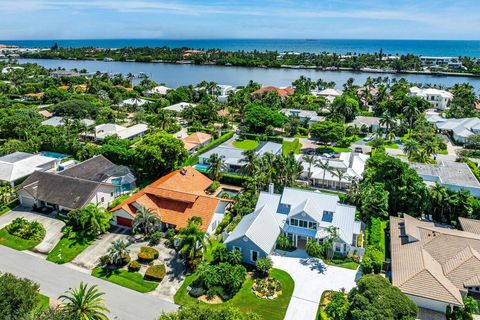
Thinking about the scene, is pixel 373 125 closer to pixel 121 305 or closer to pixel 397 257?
pixel 397 257

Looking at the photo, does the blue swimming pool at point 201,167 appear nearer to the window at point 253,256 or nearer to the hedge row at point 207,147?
the hedge row at point 207,147

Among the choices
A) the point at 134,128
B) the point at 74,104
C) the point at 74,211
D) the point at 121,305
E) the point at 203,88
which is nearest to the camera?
the point at 121,305

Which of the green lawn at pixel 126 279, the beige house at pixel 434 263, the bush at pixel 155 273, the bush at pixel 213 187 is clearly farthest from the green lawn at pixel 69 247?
the beige house at pixel 434 263

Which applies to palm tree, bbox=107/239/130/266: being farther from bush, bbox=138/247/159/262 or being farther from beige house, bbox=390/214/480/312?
beige house, bbox=390/214/480/312

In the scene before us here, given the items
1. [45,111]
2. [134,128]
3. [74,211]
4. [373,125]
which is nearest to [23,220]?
[74,211]

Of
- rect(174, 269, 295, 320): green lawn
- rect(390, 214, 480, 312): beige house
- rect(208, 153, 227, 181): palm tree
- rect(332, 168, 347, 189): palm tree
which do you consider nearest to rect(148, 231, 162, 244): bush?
rect(174, 269, 295, 320): green lawn

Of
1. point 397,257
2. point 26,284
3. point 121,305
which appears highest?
point 26,284
